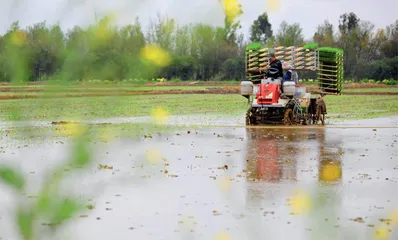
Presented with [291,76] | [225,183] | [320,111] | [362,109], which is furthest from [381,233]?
[362,109]

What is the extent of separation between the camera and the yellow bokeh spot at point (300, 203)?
7793mm

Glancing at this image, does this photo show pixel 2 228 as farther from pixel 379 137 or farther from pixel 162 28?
pixel 379 137

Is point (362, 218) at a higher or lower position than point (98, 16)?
lower

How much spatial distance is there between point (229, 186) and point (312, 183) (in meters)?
1.16

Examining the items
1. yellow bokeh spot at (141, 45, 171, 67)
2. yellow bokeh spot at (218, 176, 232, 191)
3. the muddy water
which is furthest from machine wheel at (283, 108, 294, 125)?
yellow bokeh spot at (141, 45, 171, 67)

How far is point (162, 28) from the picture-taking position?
186cm

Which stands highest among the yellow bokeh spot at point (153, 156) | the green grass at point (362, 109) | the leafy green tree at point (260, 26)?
the leafy green tree at point (260, 26)

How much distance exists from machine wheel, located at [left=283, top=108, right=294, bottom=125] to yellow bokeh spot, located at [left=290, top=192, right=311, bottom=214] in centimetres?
1246

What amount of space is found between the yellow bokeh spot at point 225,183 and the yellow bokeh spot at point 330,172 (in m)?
1.36

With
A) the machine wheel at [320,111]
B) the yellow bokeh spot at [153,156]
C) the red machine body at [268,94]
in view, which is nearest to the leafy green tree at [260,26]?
the yellow bokeh spot at [153,156]

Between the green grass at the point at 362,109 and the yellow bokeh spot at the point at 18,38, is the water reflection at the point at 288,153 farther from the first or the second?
the green grass at the point at 362,109

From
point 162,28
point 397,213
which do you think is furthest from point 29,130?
point 397,213

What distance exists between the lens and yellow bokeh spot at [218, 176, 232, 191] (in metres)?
9.52

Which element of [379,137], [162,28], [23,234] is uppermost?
[162,28]
